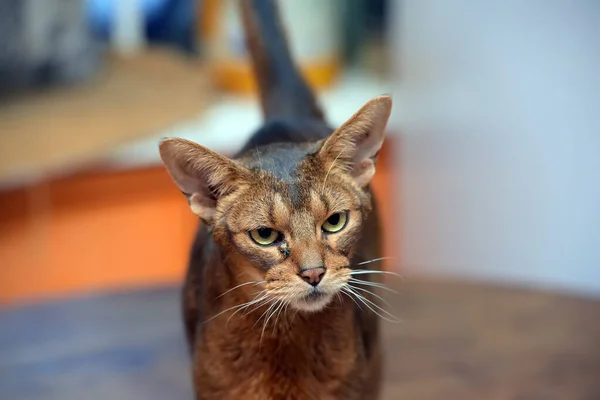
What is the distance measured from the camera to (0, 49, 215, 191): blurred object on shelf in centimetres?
178

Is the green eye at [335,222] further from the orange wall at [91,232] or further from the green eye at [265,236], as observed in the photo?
the orange wall at [91,232]

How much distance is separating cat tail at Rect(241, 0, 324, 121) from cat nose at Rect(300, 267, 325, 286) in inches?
12.2

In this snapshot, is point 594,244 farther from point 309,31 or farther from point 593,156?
point 309,31

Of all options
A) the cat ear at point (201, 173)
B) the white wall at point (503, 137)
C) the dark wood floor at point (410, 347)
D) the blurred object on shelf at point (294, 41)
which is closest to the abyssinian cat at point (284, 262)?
the cat ear at point (201, 173)

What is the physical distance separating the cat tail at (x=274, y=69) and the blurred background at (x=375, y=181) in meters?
0.39

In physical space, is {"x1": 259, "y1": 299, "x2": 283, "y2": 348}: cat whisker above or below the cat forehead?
below

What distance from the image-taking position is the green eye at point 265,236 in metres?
0.73

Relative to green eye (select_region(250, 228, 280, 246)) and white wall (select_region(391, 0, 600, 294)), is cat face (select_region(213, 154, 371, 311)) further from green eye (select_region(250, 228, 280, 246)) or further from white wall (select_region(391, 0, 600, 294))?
white wall (select_region(391, 0, 600, 294))

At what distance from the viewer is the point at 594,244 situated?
1522 mm

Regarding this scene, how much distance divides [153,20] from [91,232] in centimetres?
65

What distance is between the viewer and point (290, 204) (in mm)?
723

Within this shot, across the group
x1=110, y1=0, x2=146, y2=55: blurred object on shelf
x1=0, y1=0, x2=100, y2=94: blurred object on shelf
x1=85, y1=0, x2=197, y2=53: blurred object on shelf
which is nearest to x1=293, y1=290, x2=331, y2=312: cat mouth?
x1=0, y1=0, x2=100, y2=94: blurred object on shelf

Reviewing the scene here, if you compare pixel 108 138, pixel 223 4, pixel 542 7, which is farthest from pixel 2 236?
pixel 542 7

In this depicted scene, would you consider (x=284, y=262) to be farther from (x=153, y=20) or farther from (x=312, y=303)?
(x=153, y=20)
